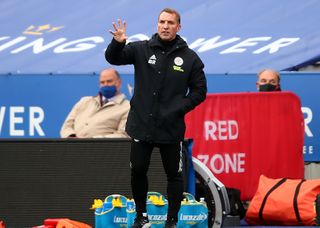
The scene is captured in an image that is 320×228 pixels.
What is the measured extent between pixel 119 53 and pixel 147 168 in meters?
0.91

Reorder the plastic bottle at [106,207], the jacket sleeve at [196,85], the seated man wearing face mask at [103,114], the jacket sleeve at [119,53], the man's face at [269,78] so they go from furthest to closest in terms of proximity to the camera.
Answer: the man's face at [269,78] → the seated man wearing face mask at [103,114] → the plastic bottle at [106,207] → the jacket sleeve at [196,85] → the jacket sleeve at [119,53]

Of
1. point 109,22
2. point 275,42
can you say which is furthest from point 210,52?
point 109,22

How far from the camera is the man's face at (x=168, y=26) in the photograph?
8.42m

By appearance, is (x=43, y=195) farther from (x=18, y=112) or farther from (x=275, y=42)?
(x=275, y=42)

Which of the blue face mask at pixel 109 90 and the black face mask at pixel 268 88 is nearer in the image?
the blue face mask at pixel 109 90

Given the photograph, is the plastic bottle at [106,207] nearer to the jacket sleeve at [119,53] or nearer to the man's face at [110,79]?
the jacket sleeve at [119,53]

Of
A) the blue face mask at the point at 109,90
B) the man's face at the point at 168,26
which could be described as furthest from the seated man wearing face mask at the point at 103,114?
the man's face at the point at 168,26

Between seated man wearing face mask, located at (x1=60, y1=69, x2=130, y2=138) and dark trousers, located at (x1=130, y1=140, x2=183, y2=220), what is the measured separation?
210 centimetres

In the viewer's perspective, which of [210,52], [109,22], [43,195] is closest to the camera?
[43,195]

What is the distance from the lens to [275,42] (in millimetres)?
12430

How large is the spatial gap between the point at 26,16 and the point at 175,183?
5.80m

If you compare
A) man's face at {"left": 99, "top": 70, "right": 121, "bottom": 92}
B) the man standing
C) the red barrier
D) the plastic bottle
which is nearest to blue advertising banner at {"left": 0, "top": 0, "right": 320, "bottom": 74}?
the red barrier

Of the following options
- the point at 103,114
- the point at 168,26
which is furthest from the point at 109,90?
the point at 168,26

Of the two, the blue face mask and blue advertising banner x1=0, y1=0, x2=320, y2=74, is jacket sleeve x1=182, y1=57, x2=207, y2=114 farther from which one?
blue advertising banner x1=0, y1=0, x2=320, y2=74
